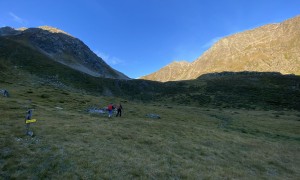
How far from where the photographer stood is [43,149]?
19797 millimetres

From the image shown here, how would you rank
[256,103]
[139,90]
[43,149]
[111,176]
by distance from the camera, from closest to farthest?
[111,176]
[43,149]
[256,103]
[139,90]

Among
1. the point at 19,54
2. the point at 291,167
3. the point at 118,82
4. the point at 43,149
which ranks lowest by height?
the point at 291,167

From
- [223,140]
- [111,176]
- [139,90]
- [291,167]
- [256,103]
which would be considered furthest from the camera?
[139,90]

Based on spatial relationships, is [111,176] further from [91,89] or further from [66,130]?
[91,89]

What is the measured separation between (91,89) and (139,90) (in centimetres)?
2888

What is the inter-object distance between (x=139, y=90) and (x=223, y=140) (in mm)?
103678

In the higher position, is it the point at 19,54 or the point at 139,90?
the point at 19,54

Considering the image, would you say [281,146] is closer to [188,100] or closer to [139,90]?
[188,100]

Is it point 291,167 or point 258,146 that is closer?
point 291,167

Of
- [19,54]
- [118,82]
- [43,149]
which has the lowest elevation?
[43,149]

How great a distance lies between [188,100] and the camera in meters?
112

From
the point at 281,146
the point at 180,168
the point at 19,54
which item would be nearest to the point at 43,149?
the point at 180,168

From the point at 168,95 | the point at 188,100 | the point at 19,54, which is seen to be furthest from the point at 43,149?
the point at 19,54

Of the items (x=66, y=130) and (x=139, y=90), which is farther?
(x=139, y=90)
